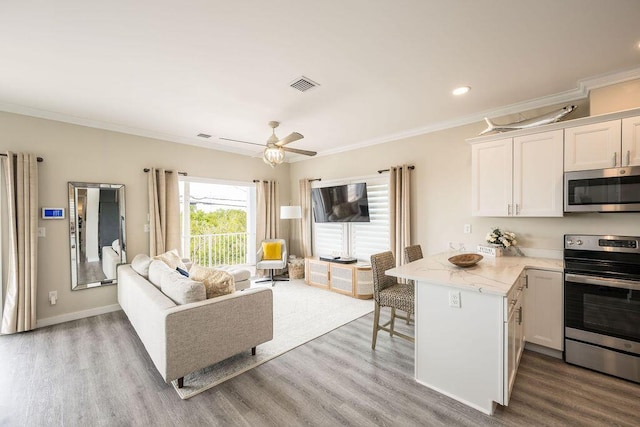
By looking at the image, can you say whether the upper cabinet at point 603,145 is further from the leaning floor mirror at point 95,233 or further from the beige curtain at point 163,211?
the leaning floor mirror at point 95,233

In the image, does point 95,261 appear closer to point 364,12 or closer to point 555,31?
point 364,12

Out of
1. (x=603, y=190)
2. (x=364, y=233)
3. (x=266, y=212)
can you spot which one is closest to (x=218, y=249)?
(x=266, y=212)

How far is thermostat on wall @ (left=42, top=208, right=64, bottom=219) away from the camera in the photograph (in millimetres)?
3516

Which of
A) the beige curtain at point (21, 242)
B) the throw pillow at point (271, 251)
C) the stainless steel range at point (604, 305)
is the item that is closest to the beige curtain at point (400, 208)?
the stainless steel range at point (604, 305)

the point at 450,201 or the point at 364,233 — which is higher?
the point at 450,201

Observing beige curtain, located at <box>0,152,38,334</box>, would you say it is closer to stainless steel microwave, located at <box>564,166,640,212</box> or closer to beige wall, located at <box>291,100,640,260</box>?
beige wall, located at <box>291,100,640,260</box>

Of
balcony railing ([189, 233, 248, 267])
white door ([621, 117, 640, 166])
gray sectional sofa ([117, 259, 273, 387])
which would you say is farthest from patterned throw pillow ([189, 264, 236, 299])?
white door ([621, 117, 640, 166])

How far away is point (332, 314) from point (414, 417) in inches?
79.3

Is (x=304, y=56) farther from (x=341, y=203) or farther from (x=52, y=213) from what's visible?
(x=52, y=213)

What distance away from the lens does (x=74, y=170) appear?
3.73m

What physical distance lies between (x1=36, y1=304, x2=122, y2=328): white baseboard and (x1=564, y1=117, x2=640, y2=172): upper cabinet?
609cm

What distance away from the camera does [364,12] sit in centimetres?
180

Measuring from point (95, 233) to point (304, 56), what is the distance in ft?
12.6

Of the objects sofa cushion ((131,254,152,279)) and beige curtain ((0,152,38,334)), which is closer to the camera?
beige curtain ((0,152,38,334))
